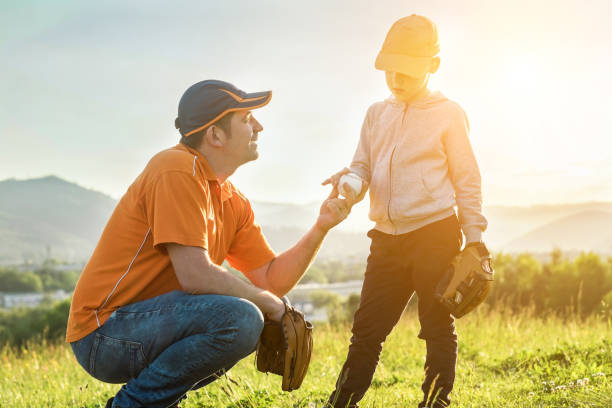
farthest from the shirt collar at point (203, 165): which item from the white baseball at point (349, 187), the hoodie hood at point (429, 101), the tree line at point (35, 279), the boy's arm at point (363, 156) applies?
the tree line at point (35, 279)

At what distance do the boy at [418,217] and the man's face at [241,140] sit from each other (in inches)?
24.7

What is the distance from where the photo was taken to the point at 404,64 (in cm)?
345

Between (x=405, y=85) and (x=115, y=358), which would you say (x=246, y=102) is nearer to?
(x=405, y=85)

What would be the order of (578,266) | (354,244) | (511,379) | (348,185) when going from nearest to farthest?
(348,185)
(511,379)
(578,266)
(354,244)

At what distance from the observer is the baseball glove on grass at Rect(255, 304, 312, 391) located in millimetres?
2889

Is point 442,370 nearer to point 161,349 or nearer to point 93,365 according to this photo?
point 161,349

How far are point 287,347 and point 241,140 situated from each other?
1.07 meters

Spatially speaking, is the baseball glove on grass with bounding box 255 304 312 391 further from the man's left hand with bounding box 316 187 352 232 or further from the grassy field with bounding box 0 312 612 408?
the man's left hand with bounding box 316 187 352 232

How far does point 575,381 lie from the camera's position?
3861 millimetres

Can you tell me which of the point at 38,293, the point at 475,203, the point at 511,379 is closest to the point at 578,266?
the point at 511,379

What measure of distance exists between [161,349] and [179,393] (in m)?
0.23

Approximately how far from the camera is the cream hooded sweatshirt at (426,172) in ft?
11.3

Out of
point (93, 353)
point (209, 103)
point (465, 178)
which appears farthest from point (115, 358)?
point (465, 178)

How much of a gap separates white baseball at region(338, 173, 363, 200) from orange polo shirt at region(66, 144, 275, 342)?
778 millimetres
